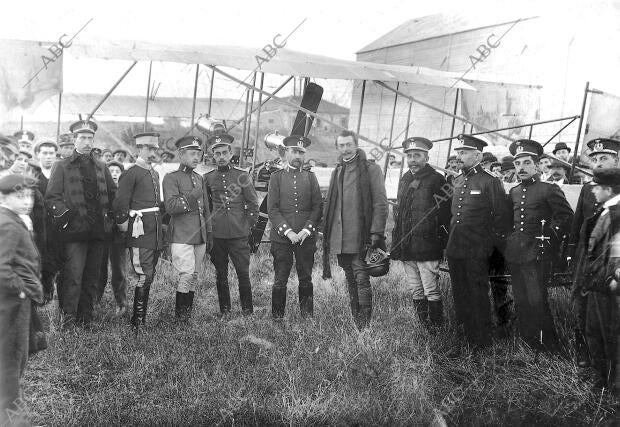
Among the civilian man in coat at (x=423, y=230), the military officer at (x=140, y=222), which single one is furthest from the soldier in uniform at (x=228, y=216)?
the civilian man in coat at (x=423, y=230)

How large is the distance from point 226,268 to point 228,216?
1.95ft

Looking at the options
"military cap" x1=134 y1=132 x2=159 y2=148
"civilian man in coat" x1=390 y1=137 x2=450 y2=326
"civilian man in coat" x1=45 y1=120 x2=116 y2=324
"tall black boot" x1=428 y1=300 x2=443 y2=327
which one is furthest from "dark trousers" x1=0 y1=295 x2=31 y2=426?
"tall black boot" x1=428 y1=300 x2=443 y2=327

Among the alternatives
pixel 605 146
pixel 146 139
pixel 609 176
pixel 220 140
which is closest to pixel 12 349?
pixel 146 139

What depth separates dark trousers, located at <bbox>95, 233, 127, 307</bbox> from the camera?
636 centimetres

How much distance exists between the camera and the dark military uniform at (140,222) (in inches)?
220

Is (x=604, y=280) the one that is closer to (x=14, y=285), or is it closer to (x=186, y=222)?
(x=14, y=285)

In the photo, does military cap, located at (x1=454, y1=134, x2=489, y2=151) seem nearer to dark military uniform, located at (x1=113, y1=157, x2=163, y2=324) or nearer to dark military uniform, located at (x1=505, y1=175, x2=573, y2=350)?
dark military uniform, located at (x1=505, y1=175, x2=573, y2=350)

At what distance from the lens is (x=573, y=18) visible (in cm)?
1212

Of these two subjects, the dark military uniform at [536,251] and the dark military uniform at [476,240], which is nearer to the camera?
the dark military uniform at [536,251]

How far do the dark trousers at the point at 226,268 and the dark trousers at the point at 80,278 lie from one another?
49.3 inches

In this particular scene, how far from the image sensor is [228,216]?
6242 millimetres

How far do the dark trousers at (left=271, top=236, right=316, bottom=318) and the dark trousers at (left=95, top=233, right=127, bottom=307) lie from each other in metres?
1.83

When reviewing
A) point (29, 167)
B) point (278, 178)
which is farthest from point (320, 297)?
point (29, 167)

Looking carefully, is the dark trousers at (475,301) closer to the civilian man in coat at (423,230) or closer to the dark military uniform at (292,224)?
the civilian man in coat at (423,230)
